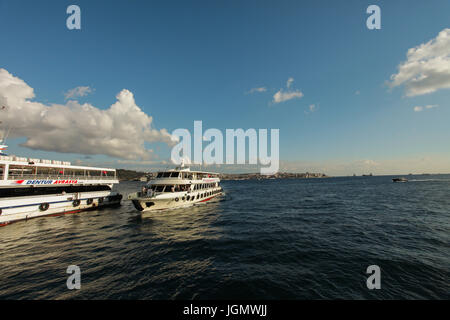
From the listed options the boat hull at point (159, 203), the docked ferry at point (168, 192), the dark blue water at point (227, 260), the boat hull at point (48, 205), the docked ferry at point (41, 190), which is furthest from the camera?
the docked ferry at point (168, 192)

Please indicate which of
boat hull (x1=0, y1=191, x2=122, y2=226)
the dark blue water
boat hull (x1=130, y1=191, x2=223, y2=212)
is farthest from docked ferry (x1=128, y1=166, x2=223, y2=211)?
boat hull (x1=0, y1=191, x2=122, y2=226)

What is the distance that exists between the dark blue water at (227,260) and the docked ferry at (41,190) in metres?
2.95

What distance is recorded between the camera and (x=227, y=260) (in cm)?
1185

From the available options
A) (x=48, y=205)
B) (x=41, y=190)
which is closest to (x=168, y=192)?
(x=48, y=205)

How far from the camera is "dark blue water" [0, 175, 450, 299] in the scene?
8.53m

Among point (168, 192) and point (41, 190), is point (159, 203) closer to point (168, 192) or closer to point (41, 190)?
point (168, 192)

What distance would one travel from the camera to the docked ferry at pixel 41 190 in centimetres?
2123

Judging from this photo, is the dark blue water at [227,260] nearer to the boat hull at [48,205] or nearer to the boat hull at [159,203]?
the boat hull at [48,205]

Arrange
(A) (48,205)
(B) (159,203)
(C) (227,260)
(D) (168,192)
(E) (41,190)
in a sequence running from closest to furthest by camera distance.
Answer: (C) (227,260) → (E) (41,190) → (A) (48,205) → (B) (159,203) → (D) (168,192)

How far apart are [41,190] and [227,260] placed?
96.5 feet

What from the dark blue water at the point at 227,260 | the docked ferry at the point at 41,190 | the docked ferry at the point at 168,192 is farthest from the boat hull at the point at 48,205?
the docked ferry at the point at 168,192
